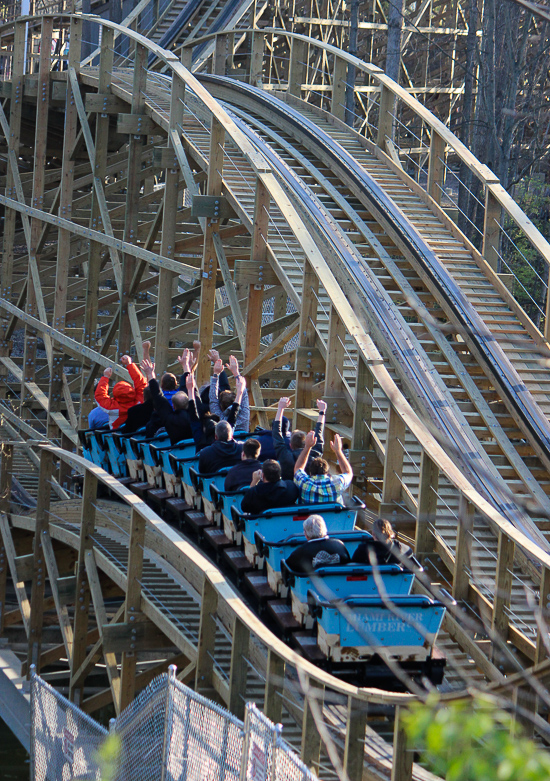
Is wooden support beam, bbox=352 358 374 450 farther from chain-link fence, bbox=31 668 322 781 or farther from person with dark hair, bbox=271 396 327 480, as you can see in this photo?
chain-link fence, bbox=31 668 322 781

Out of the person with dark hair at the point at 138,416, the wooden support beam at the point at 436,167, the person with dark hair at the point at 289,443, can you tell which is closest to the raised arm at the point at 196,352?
the person with dark hair at the point at 138,416

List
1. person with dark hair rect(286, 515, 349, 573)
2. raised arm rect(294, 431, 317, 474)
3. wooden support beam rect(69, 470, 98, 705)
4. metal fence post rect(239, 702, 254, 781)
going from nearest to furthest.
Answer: metal fence post rect(239, 702, 254, 781)
person with dark hair rect(286, 515, 349, 573)
raised arm rect(294, 431, 317, 474)
wooden support beam rect(69, 470, 98, 705)

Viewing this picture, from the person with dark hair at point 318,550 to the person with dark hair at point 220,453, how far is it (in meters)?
2.28

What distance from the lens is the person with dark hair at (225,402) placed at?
408 inches

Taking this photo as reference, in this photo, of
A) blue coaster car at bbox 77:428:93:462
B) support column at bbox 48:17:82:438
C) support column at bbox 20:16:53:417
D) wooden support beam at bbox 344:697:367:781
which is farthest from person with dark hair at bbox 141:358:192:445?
support column at bbox 20:16:53:417

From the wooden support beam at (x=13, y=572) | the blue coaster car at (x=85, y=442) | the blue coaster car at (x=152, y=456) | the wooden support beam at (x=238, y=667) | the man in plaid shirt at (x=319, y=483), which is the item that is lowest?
the wooden support beam at (x=13, y=572)

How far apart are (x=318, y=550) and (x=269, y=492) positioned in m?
1.20

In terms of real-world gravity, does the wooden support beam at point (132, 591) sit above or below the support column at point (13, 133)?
below

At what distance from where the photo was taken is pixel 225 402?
10.4 metres

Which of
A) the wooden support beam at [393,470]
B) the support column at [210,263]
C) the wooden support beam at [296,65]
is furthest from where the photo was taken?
the wooden support beam at [296,65]

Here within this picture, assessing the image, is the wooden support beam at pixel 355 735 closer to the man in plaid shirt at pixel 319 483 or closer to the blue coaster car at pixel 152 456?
the man in plaid shirt at pixel 319 483

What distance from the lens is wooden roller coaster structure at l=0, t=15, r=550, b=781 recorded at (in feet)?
24.8

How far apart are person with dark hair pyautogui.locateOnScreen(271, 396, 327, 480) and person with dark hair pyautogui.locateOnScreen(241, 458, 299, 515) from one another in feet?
2.16

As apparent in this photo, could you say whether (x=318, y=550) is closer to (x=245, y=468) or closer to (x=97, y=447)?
(x=245, y=468)
